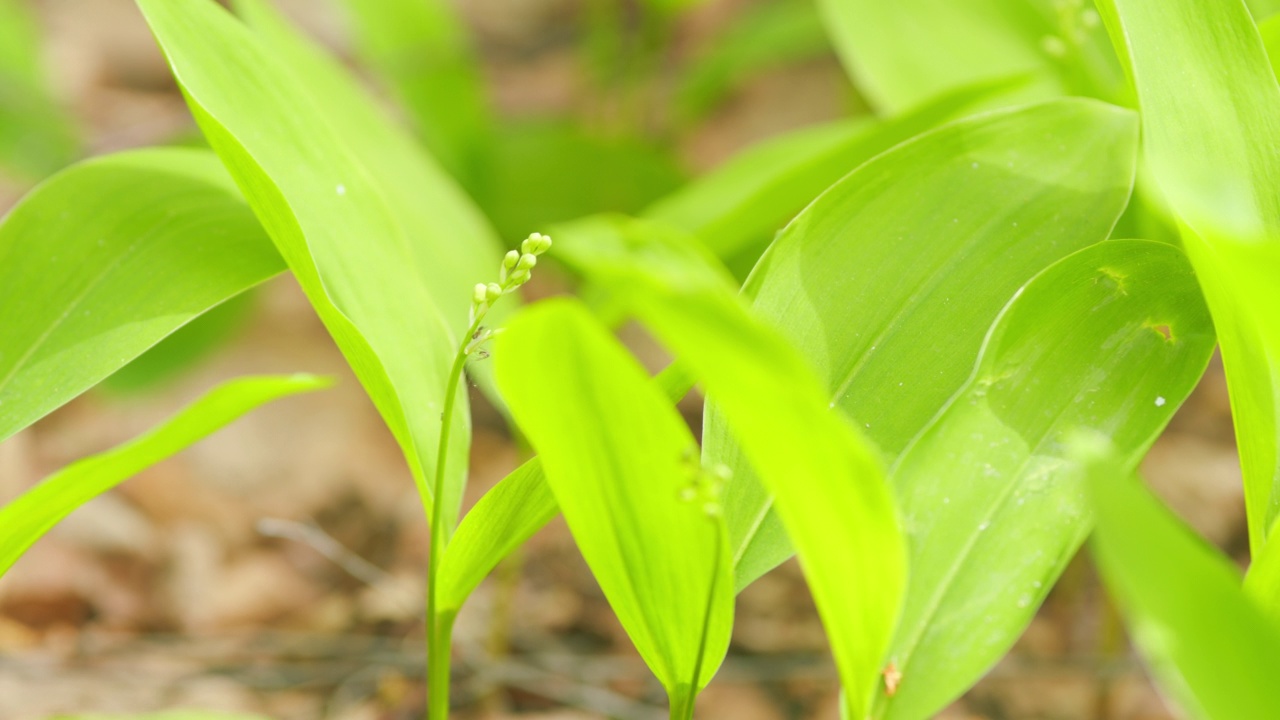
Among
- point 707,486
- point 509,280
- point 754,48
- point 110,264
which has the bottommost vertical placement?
point 707,486

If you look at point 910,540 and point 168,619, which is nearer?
point 910,540

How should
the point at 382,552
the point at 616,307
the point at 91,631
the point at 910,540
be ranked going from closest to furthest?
the point at 910,540, the point at 616,307, the point at 91,631, the point at 382,552

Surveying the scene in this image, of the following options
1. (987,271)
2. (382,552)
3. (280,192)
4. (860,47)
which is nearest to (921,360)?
(987,271)

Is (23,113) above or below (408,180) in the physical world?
above

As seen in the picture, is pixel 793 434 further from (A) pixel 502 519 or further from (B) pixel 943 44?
(B) pixel 943 44

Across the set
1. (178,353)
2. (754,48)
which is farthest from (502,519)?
(754,48)

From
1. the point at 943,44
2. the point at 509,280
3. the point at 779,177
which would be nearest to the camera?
the point at 509,280

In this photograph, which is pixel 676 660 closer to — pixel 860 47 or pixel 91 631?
pixel 860 47
